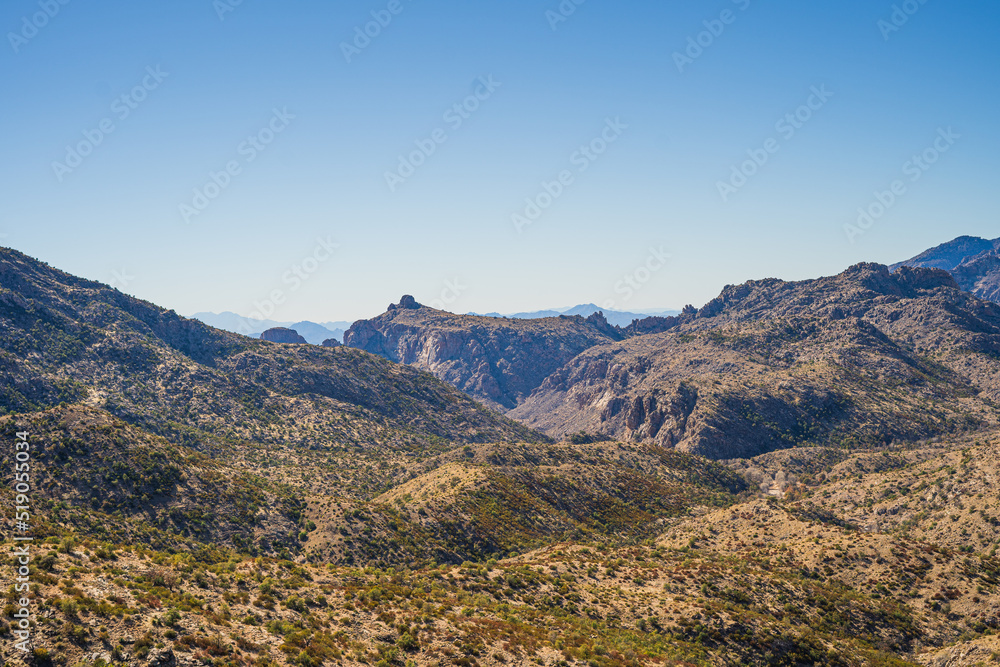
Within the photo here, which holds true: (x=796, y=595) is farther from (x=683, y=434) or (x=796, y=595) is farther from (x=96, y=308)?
(x=96, y=308)

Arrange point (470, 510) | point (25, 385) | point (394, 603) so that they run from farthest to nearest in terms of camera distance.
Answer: point (25, 385) → point (470, 510) → point (394, 603)

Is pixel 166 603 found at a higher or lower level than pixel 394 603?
higher

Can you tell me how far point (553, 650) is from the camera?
126 feet

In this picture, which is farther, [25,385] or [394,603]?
[25,385]

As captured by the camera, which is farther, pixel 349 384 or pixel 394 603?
pixel 349 384

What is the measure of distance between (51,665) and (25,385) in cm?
11810

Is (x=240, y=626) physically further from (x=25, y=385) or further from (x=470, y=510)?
(x=25, y=385)

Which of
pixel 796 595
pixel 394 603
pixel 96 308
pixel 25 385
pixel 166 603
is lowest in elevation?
pixel 796 595

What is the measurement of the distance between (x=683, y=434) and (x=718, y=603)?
14871cm

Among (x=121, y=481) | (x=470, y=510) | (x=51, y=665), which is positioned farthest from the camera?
(x=470, y=510)

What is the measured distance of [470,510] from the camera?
88.4m

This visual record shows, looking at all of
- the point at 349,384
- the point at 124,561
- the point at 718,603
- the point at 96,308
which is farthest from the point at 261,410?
the point at 718,603

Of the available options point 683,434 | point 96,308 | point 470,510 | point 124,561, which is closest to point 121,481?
point 124,561

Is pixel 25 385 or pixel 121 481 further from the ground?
pixel 25 385
